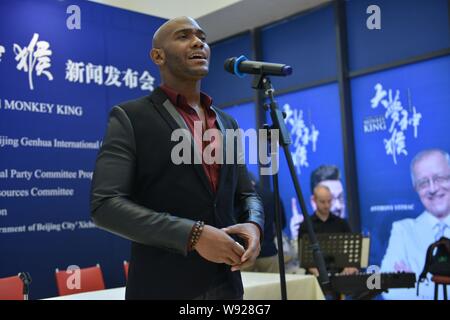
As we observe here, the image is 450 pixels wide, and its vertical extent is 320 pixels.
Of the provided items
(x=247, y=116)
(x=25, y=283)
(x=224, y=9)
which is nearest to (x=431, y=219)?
(x=247, y=116)

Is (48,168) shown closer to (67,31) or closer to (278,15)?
(67,31)

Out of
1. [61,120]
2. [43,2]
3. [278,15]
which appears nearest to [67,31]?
[43,2]

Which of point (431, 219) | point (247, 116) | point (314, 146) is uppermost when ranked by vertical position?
point (247, 116)

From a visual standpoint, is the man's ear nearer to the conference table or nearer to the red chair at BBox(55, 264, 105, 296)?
the conference table

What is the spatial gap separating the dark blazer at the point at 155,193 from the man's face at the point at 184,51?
0.11 m

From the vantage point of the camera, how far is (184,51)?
1300 mm

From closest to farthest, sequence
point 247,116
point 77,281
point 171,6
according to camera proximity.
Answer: point 77,281 → point 171,6 → point 247,116

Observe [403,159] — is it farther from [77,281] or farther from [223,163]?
[223,163]

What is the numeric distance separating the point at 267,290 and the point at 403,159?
280 cm

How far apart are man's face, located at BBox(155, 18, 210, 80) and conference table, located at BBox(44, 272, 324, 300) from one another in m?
1.89

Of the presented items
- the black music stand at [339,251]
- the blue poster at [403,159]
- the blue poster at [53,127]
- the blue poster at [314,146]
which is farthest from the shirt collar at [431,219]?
the blue poster at [53,127]

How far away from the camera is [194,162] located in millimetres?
1196

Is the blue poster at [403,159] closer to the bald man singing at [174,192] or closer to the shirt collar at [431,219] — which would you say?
the shirt collar at [431,219]
